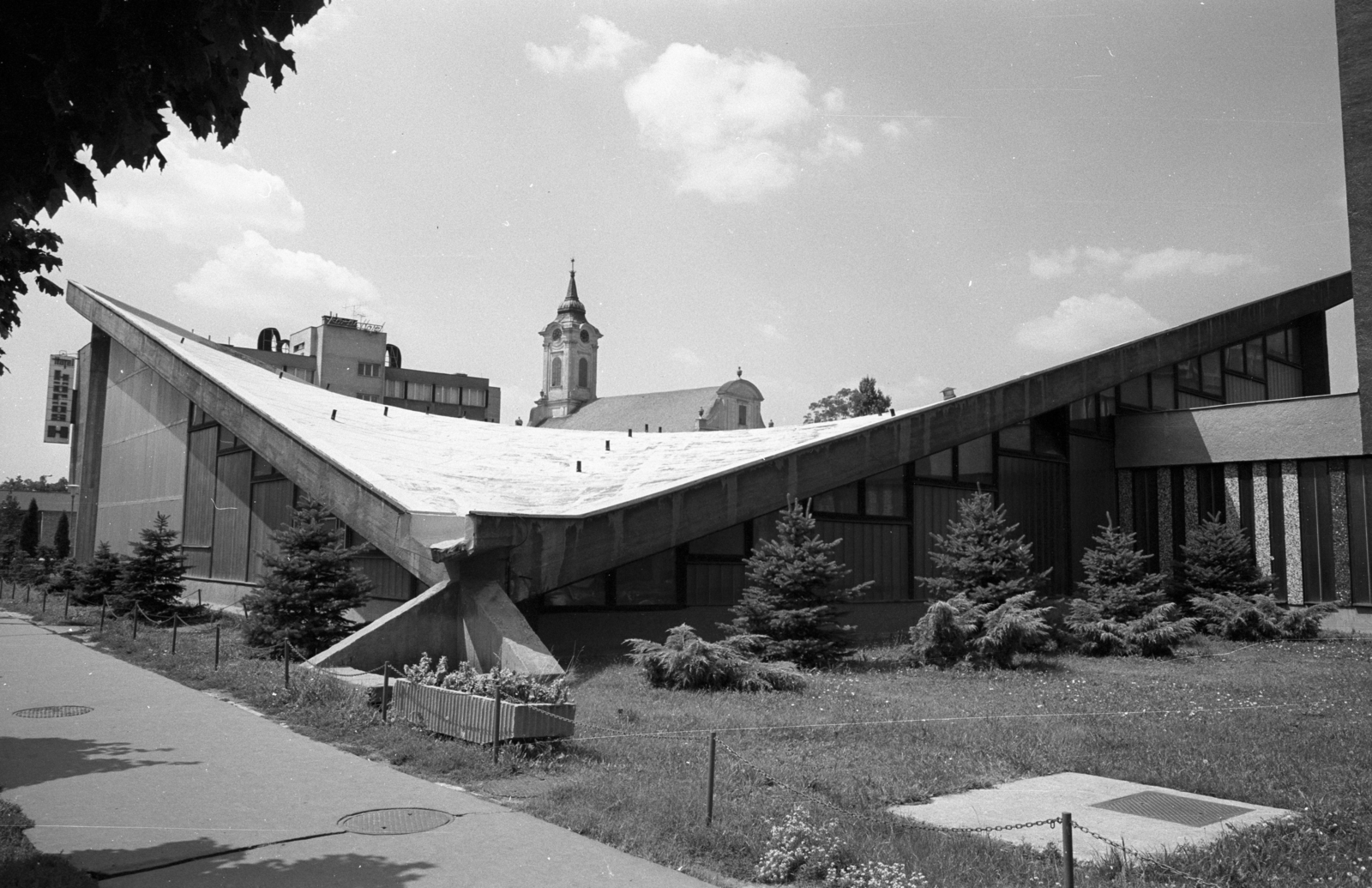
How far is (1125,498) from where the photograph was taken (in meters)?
29.4

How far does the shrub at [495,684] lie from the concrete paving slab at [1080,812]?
388 centimetres

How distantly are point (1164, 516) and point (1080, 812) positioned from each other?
22529 mm

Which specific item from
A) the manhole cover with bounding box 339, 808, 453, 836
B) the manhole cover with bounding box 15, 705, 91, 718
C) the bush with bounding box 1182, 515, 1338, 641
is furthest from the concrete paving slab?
the bush with bounding box 1182, 515, 1338, 641

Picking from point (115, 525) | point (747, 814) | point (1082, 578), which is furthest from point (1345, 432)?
point (115, 525)

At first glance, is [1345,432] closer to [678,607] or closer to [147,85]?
[678,607]

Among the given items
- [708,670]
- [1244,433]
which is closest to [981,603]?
[708,670]

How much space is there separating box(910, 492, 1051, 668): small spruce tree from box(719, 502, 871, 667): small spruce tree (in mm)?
1556

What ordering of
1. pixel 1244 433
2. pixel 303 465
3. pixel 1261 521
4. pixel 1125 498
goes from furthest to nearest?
pixel 1125 498, pixel 1244 433, pixel 1261 521, pixel 303 465

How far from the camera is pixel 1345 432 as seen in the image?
958 inches

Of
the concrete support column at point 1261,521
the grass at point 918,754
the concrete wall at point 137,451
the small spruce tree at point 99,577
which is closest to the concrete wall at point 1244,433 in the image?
the concrete support column at point 1261,521

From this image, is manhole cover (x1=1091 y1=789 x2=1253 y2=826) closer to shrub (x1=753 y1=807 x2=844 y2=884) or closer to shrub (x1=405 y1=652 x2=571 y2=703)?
shrub (x1=753 y1=807 x2=844 y2=884)

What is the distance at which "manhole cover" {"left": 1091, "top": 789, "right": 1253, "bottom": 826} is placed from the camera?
814 centimetres

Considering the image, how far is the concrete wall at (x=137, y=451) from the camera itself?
31469 mm

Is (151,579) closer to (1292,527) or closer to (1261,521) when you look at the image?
(1261,521)
